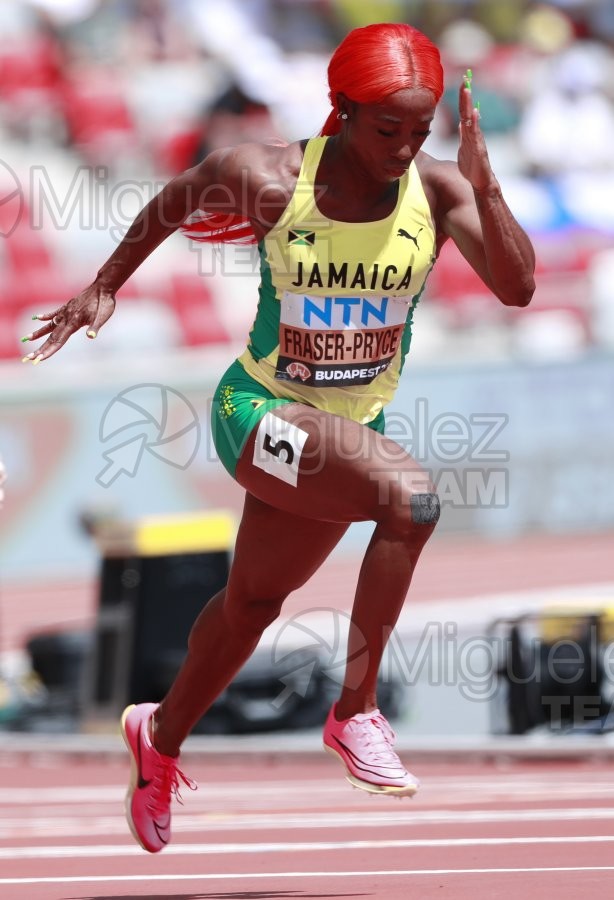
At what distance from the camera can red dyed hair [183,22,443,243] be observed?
411 centimetres

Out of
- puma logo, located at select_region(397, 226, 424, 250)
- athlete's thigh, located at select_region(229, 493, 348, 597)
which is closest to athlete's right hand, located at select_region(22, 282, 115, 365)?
athlete's thigh, located at select_region(229, 493, 348, 597)

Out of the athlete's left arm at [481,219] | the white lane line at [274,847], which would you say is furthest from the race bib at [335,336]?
the white lane line at [274,847]

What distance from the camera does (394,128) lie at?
412 cm

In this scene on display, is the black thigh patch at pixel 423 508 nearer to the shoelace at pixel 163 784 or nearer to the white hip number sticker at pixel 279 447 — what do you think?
the white hip number sticker at pixel 279 447

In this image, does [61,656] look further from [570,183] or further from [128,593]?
[570,183]

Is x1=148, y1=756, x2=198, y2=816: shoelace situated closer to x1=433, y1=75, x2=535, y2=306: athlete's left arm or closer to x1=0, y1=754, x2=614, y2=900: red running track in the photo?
x1=0, y1=754, x2=614, y2=900: red running track

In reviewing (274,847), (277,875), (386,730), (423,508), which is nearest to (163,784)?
(277,875)

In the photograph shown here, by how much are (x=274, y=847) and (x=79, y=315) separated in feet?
7.32

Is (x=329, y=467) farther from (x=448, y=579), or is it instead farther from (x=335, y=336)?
(x=448, y=579)

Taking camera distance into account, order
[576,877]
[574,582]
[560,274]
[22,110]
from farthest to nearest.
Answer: [22,110] < [560,274] < [574,582] < [576,877]

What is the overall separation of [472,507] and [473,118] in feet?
33.5

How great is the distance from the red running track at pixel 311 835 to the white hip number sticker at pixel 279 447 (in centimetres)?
115

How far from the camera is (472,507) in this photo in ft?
46.5

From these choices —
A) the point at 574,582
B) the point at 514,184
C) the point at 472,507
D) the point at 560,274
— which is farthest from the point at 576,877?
the point at 514,184
